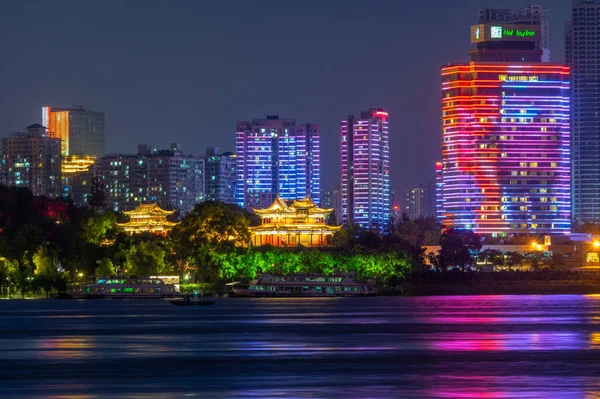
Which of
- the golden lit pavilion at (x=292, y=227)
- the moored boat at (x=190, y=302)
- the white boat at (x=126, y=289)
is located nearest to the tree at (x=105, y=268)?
the white boat at (x=126, y=289)

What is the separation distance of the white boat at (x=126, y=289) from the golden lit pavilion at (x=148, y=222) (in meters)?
35.2

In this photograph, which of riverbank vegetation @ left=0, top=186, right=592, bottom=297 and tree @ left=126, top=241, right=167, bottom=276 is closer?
riverbank vegetation @ left=0, top=186, right=592, bottom=297

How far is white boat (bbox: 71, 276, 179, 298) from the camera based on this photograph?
158m

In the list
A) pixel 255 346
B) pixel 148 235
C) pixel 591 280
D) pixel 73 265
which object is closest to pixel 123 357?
pixel 255 346

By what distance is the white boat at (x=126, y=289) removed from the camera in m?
158

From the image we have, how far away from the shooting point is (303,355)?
6638 cm

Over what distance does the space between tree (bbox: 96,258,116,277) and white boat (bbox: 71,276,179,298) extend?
266cm

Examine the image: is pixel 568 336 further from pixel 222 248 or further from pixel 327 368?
pixel 222 248

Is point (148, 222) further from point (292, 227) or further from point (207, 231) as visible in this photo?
point (207, 231)

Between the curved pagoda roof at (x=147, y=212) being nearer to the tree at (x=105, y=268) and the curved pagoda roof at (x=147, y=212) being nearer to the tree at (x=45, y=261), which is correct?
the tree at (x=105, y=268)

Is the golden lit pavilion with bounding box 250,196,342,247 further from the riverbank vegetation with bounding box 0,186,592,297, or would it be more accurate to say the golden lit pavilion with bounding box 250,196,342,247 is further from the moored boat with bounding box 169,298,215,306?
the moored boat with bounding box 169,298,215,306

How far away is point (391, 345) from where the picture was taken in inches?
2881

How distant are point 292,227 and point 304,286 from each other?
81.1 ft

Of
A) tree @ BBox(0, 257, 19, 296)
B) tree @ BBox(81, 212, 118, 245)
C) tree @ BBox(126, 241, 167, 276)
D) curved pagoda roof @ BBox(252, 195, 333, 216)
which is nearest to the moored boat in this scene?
tree @ BBox(0, 257, 19, 296)
